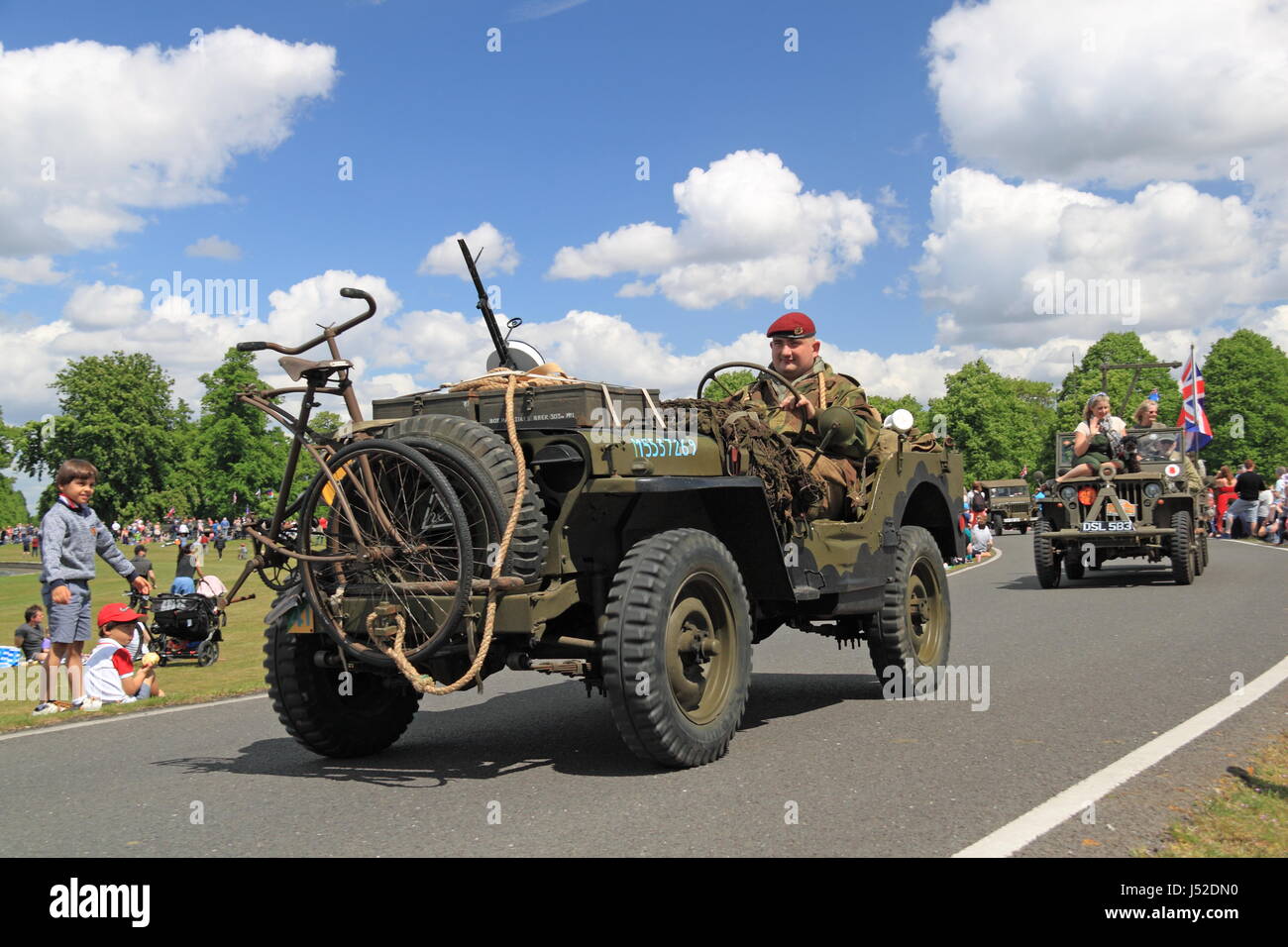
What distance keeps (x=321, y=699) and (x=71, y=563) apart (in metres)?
3.47

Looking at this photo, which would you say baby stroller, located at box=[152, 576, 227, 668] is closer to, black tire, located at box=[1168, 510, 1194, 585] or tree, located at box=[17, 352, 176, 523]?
black tire, located at box=[1168, 510, 1194, 585]

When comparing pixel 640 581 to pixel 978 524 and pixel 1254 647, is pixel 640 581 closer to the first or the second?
pixel 1254 647

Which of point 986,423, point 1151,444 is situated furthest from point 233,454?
point 1151,444

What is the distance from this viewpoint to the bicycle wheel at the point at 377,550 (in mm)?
5637

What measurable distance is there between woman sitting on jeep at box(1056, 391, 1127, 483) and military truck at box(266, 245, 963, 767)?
477 inches

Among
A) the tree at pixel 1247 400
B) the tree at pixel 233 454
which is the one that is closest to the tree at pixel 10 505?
the tree at pixel 233 454

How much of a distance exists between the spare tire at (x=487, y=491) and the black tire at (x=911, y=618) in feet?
10.6

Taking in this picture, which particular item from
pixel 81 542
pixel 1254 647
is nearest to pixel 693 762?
pixel 81 542

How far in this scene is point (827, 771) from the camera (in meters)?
5.75

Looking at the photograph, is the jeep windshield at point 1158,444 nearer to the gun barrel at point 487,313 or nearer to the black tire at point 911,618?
the black tire at point 911,618

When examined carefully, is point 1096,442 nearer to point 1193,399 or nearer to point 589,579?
point 589,579

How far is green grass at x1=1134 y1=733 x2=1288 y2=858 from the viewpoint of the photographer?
429 centimetres

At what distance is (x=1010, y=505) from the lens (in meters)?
54.8
